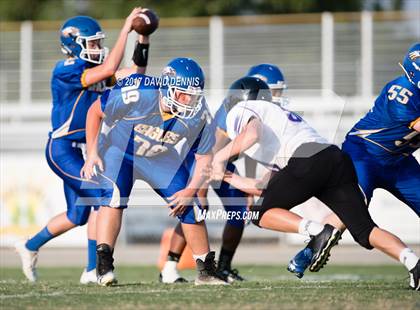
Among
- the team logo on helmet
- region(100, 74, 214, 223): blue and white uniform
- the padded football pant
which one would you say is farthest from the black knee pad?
the team logo on helmet

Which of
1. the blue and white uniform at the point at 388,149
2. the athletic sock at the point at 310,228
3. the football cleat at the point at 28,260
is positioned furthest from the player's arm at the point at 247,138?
the football cleat at the point at 28,260

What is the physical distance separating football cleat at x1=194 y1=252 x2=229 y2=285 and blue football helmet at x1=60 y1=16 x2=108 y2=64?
81.8 inches

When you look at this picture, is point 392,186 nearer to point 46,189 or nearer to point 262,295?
point 262,295

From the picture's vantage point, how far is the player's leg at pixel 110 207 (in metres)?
6.74

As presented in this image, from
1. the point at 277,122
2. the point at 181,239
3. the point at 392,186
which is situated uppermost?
the point at 277,122

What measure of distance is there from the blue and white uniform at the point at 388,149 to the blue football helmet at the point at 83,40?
2271 millimetres

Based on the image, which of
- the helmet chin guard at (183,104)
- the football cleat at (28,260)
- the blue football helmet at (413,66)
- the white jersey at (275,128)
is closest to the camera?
the white jersey at (275,128)

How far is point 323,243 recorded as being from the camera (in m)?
6.13

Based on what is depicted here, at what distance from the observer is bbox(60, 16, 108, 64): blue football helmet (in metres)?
7.84

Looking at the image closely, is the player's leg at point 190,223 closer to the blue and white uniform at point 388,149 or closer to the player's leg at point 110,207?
the player's leg at point 110,207

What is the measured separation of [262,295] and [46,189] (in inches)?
319

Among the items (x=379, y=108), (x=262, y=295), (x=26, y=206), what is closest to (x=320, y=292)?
(x=262, y=295)

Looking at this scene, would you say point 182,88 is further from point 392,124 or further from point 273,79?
point 273,79

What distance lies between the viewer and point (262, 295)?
6035 mm
